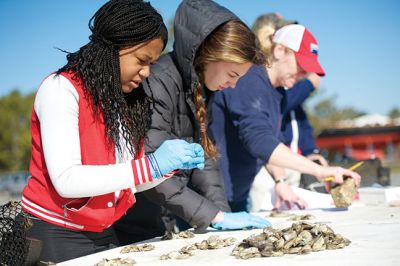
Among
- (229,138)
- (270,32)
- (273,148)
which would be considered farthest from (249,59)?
(270,32)

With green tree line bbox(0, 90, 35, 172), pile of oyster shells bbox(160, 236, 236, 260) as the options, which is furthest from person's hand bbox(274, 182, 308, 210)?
green tree line bbox(0, 90, 35, 172)

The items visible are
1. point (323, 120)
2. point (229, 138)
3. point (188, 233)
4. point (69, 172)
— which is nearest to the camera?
point (69, 172)

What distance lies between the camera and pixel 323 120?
3762 centimetres

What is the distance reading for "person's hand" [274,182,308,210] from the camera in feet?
9.78

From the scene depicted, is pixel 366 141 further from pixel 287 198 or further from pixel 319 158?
pixel 287 198

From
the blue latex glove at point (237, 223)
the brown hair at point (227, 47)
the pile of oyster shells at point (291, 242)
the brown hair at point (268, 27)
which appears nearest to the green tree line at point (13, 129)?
the brown hair at point (268, 27)

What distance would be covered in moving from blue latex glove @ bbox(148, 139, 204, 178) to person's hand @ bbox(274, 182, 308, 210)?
143 centimetres

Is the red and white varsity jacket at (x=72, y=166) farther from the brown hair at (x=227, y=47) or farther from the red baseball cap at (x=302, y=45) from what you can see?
the red baseball cap at (x=302, y=45)

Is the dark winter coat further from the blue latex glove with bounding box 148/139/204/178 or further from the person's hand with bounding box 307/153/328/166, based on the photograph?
the person's hand with bounding box 307/153/328/166

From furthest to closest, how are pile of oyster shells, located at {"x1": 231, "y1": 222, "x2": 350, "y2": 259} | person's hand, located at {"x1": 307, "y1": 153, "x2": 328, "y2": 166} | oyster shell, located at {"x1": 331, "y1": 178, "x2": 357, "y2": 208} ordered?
person's hand, located at {"x1": 307, "y1": 153, "x2": 328, "y2": 166} → oyster shell, located at {"x1": 331, "y1": 178, "x2": 357, "y2": 208} → pile of oyster shells, located at {"x1": 231, "y1": 222, "x2": 350, "y2": 259}

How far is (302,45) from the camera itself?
9.86 ft

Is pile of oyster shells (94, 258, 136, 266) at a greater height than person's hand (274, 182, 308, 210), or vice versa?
pile of oyster shells (94, 258, 136, 266)

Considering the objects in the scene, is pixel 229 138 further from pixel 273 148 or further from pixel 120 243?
pixel 120 243

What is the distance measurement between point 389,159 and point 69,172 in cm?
3433
